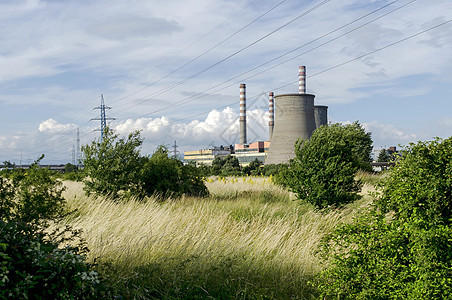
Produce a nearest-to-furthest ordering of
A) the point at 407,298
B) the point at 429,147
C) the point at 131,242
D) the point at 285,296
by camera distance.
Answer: the point at 407,298
the point at 429,147
the point at 285,296
the point at 131,242

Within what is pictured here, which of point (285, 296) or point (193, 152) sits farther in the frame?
point (193, 152)

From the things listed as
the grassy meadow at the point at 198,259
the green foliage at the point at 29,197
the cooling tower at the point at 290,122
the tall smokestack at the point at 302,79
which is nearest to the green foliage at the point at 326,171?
the grassy meadow at the point at 198,259

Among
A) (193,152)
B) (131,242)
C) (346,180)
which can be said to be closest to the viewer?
(131,242)

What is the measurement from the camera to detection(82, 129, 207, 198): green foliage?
1109cm

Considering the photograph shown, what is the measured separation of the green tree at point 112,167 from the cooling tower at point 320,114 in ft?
143

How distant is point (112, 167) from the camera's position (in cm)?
1109

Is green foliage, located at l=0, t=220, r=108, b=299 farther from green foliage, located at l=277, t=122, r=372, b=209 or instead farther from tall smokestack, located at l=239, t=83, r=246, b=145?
tall smokestack, located at l=239, t=83, r=246, b=145

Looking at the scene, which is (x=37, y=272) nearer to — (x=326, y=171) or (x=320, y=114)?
(x=326, y=171)

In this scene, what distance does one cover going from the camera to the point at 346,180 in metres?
9.41

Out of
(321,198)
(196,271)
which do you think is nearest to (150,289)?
(196,271)

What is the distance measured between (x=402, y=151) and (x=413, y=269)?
1.31m

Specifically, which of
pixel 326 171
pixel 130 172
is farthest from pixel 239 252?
pixel 130 172

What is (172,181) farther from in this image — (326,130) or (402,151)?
(402,151)

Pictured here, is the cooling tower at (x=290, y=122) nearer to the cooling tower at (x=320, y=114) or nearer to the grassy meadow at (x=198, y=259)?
the cooling tower at (x=320, y=114)
